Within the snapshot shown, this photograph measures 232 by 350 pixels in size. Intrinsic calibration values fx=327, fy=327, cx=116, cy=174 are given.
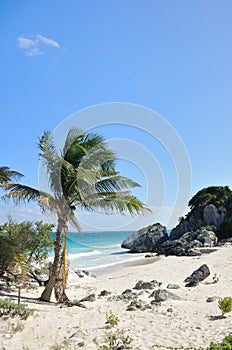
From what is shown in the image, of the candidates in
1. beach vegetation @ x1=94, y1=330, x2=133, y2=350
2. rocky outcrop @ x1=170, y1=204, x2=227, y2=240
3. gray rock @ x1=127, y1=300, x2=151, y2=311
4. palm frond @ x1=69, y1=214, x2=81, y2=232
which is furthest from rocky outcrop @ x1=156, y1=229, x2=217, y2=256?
beach vegetation @ x1=94, y1=330, x2=133, y2=350

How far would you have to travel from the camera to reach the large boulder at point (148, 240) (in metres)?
49.9

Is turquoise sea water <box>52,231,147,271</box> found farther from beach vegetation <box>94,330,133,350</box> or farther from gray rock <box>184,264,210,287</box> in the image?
gray rock <box>184,264,210,287</box>

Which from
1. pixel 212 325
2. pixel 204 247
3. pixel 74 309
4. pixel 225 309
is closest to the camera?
pixel 212 325

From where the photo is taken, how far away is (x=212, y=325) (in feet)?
26.9

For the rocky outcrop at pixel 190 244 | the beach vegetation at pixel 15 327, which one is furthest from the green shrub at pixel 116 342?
the rocky outcrop at pixel 190 244

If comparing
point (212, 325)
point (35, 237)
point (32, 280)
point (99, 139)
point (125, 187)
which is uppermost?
point (99, 139)

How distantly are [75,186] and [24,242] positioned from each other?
168 inches

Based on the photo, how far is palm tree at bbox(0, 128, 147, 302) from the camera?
11156mm

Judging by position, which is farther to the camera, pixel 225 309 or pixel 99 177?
pixel 99 177

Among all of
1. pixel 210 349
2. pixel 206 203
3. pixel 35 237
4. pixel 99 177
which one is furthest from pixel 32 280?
pixel 206 203

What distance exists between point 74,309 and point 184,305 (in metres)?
3.64

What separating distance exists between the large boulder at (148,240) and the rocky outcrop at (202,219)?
8.57 feet

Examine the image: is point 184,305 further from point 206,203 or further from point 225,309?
point 206,203

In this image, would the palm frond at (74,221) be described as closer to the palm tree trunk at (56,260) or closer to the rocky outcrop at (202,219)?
the palm tree trunk at (56,260)
